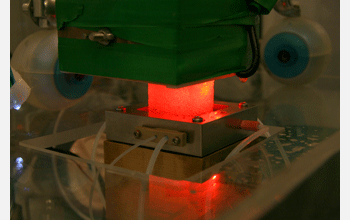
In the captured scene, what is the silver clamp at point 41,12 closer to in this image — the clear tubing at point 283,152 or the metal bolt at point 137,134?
the metal bolt at point 137,134

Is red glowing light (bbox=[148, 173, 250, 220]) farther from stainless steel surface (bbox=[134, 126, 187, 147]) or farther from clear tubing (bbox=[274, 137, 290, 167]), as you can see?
clear tubing (bbox=[274, 137, 290, 167])

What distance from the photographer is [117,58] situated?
2.61ft

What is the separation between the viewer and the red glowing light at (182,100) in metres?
0.83

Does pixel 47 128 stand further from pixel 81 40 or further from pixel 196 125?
pixel 196 125

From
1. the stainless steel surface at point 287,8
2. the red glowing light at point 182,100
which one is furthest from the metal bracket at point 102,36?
the stainless steel surface at point 287,8

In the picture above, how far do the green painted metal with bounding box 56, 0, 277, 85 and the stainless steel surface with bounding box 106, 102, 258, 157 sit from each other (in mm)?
102

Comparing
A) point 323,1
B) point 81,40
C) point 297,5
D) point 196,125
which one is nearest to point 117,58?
point 81,40

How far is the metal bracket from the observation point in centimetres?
78

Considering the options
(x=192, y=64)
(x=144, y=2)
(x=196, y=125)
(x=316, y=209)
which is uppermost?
(x=144, y=2)

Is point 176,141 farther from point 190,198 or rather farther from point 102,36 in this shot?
point 102,36

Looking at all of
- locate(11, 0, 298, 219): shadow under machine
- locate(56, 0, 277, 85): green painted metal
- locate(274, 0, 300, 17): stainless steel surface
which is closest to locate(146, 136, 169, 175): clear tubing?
locate(11, 0, 298, 219): shadow under machine

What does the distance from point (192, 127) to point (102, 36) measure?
0.28 metres

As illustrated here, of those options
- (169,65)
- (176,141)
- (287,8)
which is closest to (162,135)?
(176,141)

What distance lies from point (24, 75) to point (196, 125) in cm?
68
